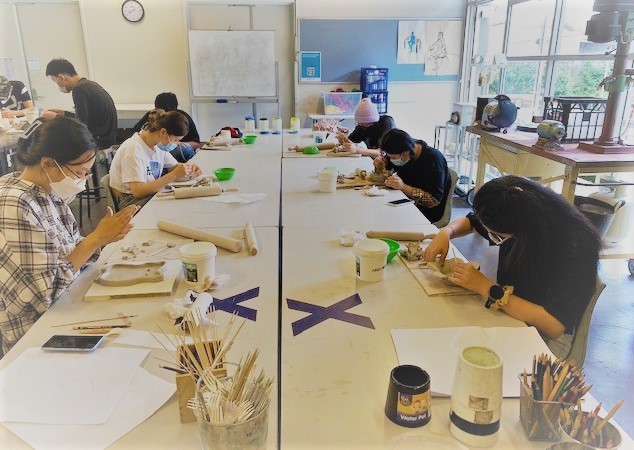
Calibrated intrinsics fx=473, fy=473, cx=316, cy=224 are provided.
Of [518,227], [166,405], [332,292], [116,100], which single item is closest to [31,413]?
[166,405]

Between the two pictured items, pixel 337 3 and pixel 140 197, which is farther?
pixel 337 3

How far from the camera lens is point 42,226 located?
1.43 m

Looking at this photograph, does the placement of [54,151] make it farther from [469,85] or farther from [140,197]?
[469,85]

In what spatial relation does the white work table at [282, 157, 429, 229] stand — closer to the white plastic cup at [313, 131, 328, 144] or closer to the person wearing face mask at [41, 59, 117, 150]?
the white plastic cup at [313, 131, 328, 144]

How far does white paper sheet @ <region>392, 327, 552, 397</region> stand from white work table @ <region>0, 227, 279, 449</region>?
12.8 inches

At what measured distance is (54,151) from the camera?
4.94 ft

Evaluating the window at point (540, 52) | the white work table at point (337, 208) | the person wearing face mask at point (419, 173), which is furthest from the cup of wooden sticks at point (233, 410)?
the window at point (540, 52)

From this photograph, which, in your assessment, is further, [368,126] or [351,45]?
[351,45]

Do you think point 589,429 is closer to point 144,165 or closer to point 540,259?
point 540,259

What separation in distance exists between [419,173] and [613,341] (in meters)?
1.32

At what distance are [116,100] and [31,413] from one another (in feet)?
19.8

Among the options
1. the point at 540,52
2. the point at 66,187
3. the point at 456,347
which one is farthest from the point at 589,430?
the point at 540,52

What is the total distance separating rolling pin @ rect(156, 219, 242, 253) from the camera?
172 cm

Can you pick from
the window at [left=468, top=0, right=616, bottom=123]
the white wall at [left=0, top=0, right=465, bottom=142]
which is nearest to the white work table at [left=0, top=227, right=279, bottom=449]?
the window at [left=468, top=0, right=616, bottom=123]
